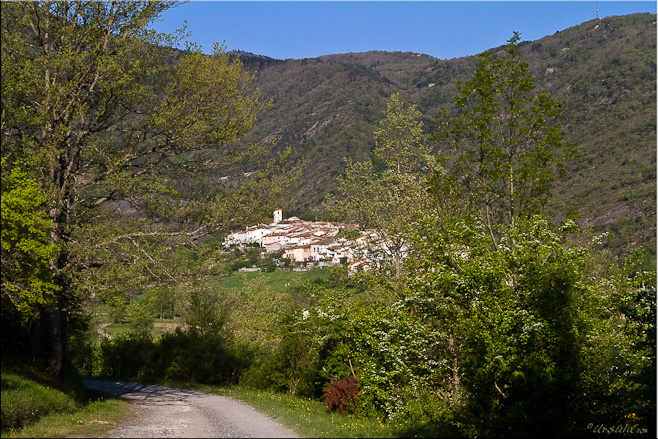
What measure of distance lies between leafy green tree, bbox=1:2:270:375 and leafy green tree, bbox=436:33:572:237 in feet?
21.4

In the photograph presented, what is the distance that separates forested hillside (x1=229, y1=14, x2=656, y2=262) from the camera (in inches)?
3051

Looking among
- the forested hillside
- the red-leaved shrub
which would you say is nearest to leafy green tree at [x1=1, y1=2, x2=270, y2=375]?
the red-leaved shrub

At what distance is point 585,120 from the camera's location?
110m

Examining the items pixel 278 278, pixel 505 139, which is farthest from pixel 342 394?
pixel 278 278

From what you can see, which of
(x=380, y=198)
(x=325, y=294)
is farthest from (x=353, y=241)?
(x=325, y=294)

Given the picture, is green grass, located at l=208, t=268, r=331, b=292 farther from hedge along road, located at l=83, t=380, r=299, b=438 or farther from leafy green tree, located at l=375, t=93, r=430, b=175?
hedge along road, located at l=83, t=380, r=299, b=438

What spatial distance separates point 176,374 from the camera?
28859 mm

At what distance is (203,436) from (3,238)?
5.65 metres

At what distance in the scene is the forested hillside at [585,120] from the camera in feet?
254

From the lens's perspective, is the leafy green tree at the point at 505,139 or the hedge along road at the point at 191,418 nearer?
the hedge along road at the point at 191,418

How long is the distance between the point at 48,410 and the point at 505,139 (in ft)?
44.7

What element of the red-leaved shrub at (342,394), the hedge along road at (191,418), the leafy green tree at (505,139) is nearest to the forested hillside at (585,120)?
the leafy green tree at (505,139)

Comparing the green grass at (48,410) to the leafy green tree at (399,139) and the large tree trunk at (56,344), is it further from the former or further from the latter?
the leafy green tree at (399,139)

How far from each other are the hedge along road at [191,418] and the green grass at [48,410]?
59 centimetres
